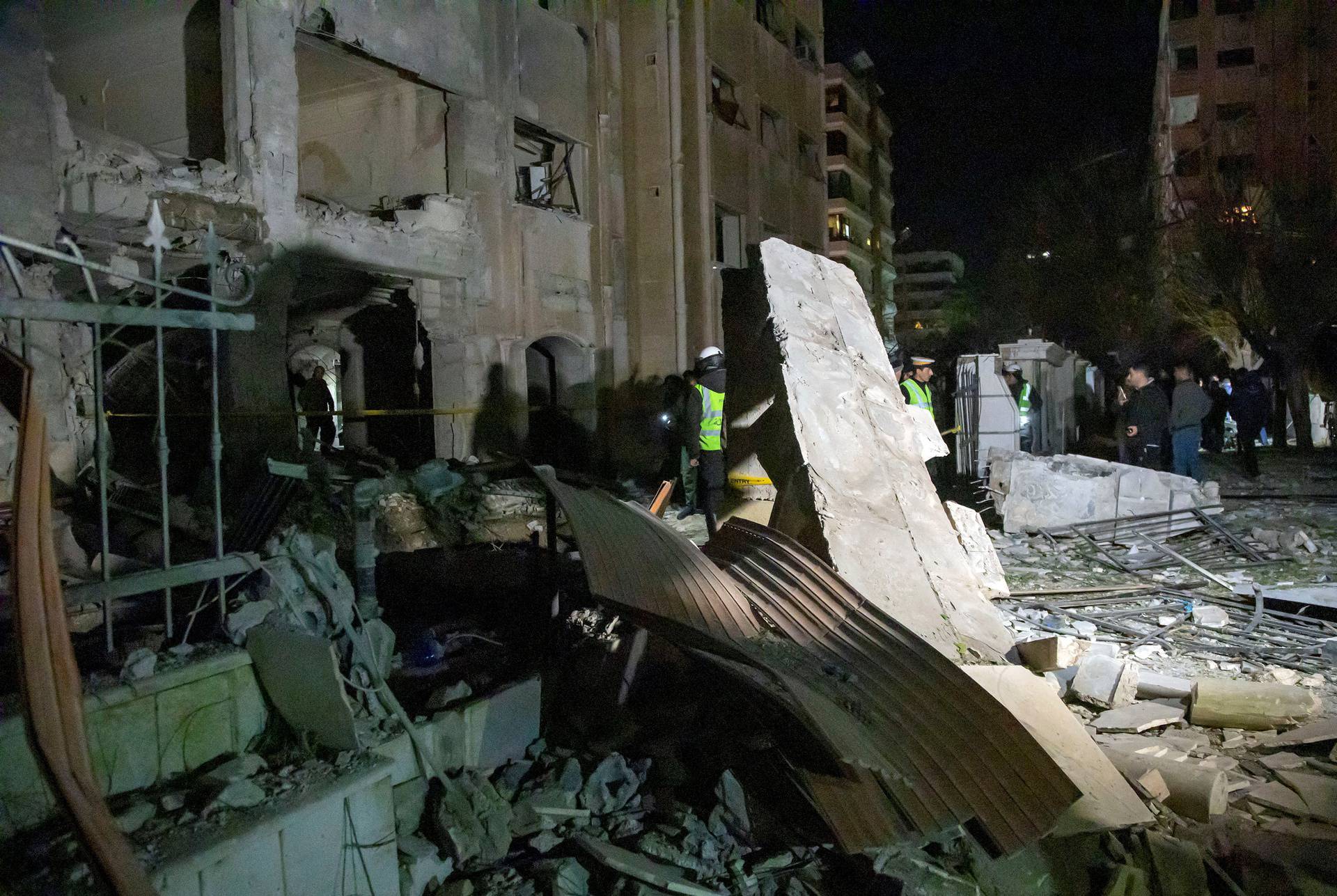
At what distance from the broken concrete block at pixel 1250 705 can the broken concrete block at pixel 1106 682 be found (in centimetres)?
33

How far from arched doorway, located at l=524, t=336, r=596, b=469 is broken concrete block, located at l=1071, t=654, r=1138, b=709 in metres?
10.8

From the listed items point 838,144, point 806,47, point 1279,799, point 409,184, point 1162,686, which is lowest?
point 1279,799

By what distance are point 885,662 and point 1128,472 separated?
6421 mm

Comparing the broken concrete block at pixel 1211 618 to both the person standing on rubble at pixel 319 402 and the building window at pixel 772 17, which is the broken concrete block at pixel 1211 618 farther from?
the building window at pixel 772 17

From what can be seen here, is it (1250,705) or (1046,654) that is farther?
(1046,654)

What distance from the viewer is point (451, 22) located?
1220 centimetres

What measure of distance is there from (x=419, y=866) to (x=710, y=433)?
525 centimetres

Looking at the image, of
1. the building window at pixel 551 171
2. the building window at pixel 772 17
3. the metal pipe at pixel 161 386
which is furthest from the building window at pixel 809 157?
the metal pipe at pixel 161 386

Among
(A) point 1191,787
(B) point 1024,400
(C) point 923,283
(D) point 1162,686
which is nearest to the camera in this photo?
(A) point 1191,787

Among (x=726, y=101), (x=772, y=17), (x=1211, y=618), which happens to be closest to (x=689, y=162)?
(x=726, y=101)

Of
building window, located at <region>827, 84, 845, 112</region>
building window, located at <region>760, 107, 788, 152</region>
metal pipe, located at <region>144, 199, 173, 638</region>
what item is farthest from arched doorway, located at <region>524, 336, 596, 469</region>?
building window, located at <region>827, 84, 845, 112</region>

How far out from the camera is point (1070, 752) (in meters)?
3.75

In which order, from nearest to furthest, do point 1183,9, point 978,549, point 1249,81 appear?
1. point 978,549
2. point 1249,81
3. point 1183,9

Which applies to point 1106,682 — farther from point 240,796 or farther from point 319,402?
point 319,402
